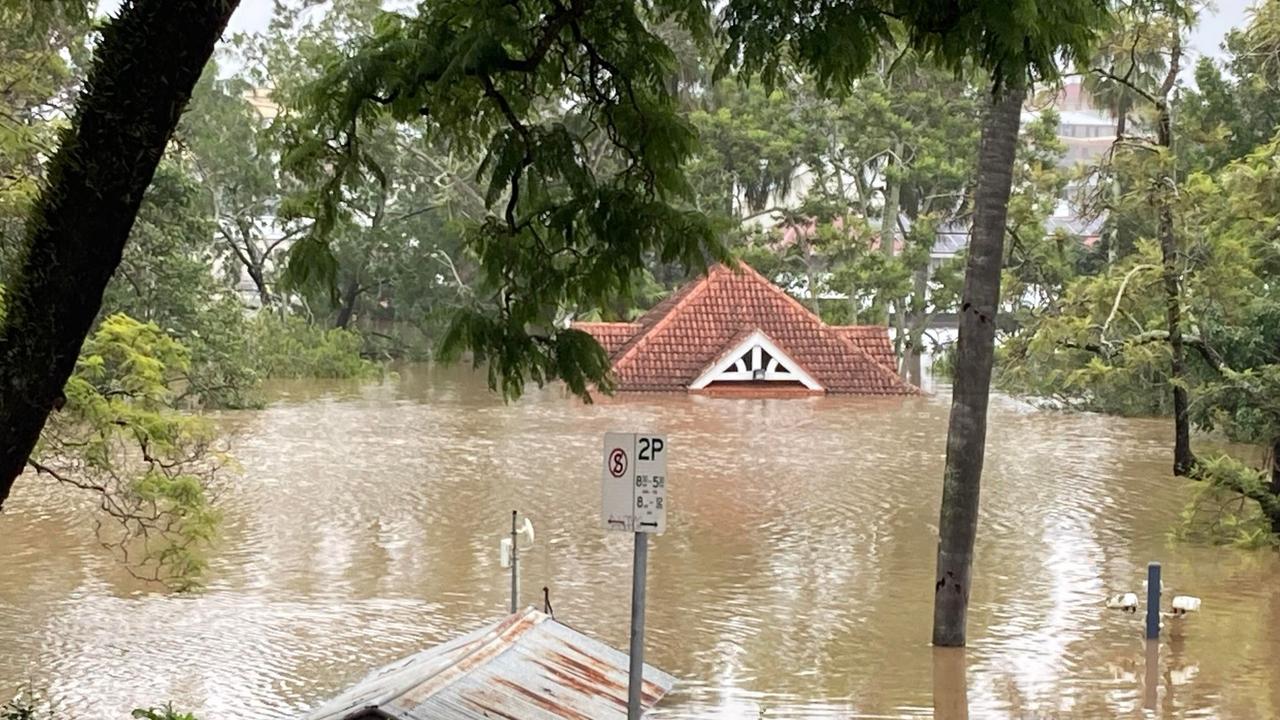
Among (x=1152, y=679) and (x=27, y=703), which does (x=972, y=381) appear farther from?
(x=27, y=703)

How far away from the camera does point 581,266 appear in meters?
6.94

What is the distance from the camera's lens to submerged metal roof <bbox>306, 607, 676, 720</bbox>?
786 cm

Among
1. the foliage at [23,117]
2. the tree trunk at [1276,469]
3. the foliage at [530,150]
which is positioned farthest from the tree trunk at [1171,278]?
the foliage at [530,150]

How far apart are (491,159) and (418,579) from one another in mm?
9169

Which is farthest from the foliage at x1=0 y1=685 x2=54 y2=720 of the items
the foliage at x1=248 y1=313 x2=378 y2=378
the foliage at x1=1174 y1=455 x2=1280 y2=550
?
the foliage at x1=248 y1=313 x2=378 y2=378

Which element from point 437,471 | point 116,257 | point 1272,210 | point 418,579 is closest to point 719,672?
point 418,579

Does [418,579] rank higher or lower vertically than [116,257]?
lower

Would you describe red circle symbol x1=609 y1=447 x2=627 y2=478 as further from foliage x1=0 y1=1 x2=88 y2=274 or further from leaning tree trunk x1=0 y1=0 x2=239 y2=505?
foliage x1=0 y1=1 x2=88 y2=274

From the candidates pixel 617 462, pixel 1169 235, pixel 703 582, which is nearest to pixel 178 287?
pixel 703 582

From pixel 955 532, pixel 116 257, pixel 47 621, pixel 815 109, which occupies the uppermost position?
pixel 815 109

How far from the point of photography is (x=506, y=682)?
28.3 ft

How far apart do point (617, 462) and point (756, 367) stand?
93.3 ft

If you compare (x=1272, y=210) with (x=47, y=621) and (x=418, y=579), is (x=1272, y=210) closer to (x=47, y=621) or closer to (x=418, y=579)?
(x=418, y=579)

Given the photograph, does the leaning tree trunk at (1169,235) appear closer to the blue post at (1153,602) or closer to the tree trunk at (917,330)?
the blue post at (1153,602)
